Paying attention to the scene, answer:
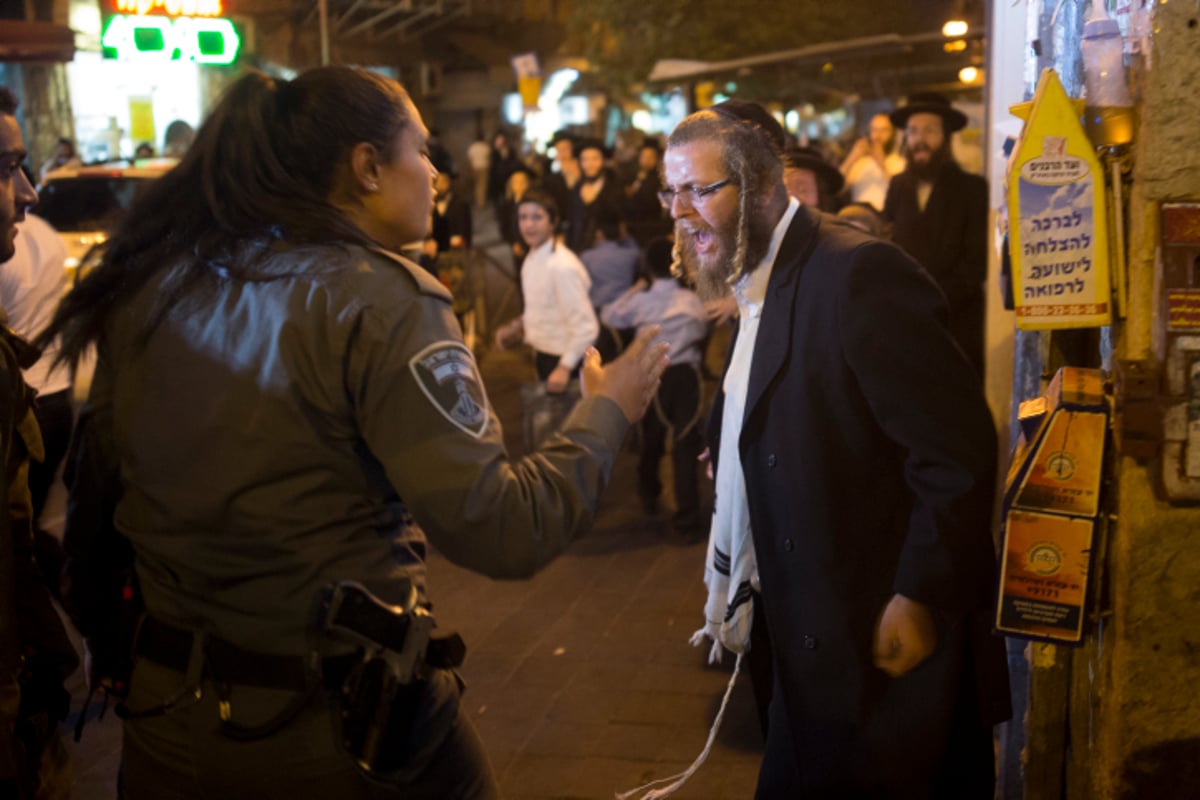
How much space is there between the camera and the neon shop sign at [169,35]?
10.2 metres

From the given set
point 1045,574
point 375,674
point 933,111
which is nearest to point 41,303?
point 375,674

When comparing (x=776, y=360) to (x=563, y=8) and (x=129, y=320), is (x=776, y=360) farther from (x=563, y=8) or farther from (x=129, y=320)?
(x=563, y=8)

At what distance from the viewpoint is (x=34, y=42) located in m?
14.7

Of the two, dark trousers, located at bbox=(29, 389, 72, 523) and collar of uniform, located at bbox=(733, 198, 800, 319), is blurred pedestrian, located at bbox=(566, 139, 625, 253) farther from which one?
collar of uniform, located at bbox=(733, 198, 800, 319)

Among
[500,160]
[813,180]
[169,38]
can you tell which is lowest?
[813,180]

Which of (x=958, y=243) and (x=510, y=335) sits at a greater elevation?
(x=958, y=243)

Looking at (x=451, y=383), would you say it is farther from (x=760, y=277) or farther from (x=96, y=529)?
(x=760, y=277)

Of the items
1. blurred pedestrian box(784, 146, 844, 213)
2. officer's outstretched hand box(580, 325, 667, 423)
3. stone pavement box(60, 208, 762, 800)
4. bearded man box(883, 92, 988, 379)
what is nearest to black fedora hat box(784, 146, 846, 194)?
blurred pedestrian box(784, 146, 844, 213)

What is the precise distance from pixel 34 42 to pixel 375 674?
1484cm

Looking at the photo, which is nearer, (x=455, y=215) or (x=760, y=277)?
(x=760, y=277)

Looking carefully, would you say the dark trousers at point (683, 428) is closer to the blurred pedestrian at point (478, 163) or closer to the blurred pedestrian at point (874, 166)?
the blurred pedestrian at point (874, 166)

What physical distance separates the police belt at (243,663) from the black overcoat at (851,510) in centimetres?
118

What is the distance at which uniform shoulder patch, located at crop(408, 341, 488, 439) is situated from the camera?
1899 mm

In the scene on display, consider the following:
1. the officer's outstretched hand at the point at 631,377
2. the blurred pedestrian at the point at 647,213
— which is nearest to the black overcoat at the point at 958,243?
the blurred pedestrian at the point at 647,213
